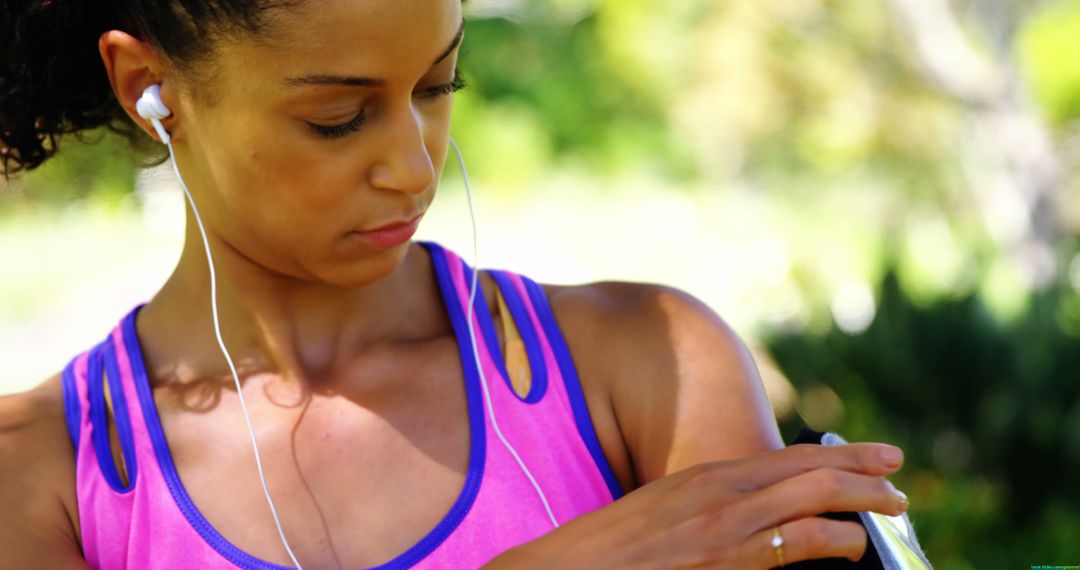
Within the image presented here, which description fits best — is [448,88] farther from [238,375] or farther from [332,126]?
[238,375]

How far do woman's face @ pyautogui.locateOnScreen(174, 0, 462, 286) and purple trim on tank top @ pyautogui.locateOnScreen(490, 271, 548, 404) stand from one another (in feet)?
0.67

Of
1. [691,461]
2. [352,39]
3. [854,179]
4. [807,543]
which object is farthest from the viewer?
[854,179]

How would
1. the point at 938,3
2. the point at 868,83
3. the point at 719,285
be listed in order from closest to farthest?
the point at 938,3 < the point at 719,285 < the point at 868,83

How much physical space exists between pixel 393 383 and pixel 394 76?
496 millimetres

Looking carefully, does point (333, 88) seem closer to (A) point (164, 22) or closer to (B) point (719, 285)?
(A) point (164, 22)

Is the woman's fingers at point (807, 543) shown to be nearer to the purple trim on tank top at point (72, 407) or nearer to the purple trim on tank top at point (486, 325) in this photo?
the purple trim on tank top at point (486, 325)

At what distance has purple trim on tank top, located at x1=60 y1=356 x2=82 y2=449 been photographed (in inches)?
74.0

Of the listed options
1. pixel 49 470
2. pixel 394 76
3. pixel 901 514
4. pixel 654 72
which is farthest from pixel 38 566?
pixel 654 72

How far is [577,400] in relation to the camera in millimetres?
1837

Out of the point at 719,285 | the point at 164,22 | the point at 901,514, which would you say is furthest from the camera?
the point at 719,285

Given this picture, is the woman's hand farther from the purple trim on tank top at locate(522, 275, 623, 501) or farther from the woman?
the purple trim on tank top at locate(522, 275, 623, 501)

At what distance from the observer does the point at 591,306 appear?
6.25 ft

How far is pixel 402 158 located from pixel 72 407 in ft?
2.01

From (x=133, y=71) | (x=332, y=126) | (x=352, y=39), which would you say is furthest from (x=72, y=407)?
(x=352, y=39)
